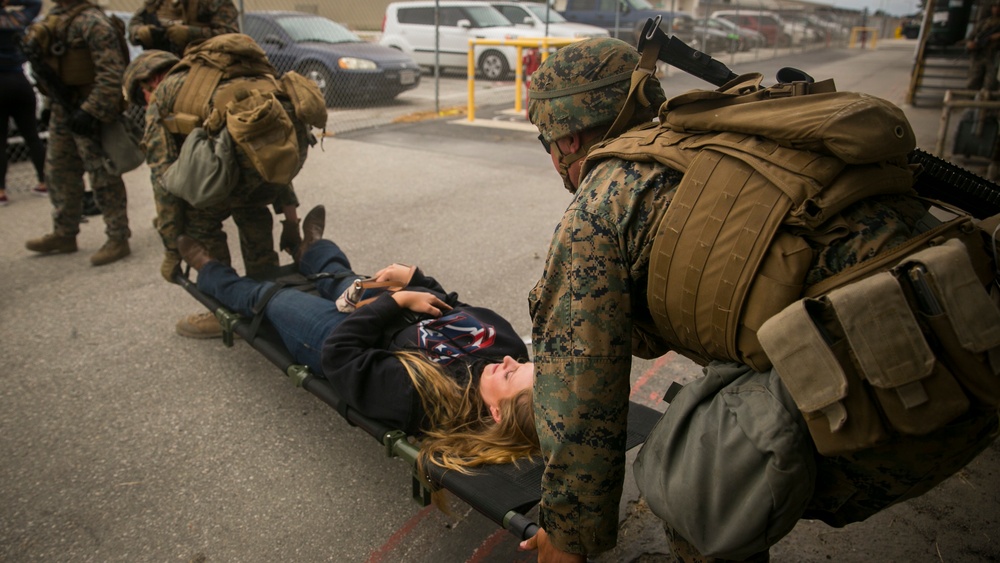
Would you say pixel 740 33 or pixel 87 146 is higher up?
pixel 740 33

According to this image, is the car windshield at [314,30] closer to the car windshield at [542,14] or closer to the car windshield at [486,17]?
the car windshield at [486,17]

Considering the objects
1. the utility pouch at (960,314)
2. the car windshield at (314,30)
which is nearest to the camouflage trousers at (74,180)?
the utility pouch at (960,314)

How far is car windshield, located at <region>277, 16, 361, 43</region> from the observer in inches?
391

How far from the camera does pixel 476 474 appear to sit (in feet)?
6.54

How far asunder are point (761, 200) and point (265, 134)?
245 centimetres

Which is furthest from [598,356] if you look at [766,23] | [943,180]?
[766,23]

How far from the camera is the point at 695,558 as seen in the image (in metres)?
1.49

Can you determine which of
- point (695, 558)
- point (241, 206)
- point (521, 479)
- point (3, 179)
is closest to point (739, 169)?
point (695, 558)

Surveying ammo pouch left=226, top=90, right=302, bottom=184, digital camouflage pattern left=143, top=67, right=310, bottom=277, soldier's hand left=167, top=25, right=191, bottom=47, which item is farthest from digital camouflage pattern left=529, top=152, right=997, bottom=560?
soldier's hand left=167, top=25, right=191, bottom=47

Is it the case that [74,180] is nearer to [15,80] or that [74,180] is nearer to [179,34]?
[15,80]

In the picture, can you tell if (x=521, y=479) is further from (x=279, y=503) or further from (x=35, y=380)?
(x=35, y=380)

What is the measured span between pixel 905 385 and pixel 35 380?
134 inches

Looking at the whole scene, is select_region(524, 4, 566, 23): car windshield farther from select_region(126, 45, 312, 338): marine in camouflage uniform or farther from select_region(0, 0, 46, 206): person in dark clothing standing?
select_region(126, 45, 312, 338): marine in camouflage uniform

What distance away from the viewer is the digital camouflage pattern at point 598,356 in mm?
1352
